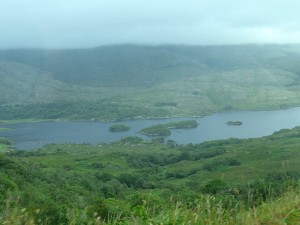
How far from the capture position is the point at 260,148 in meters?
119

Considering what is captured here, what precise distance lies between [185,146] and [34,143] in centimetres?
5681

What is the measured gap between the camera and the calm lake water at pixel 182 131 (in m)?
152

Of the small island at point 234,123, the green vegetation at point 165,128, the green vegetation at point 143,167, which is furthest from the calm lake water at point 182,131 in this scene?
the green vegetation at point 143,167

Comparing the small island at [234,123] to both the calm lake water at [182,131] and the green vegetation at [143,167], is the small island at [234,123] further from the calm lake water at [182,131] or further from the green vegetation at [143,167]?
the green vegetation at [143,167]

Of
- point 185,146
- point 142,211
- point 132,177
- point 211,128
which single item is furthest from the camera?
point 211,128

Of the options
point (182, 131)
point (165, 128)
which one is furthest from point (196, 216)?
point (165, 128)

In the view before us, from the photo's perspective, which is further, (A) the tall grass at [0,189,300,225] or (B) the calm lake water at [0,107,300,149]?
(B) the calm lake water at [0,107,300,149]

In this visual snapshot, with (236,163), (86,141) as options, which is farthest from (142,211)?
(86,141)

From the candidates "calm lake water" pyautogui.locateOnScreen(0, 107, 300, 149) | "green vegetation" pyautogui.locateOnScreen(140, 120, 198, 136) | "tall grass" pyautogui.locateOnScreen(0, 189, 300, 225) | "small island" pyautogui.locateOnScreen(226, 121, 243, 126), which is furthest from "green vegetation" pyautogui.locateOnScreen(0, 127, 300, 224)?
"tall grass" pyautogui.locateOnScreen(0, 189, 300, 225)

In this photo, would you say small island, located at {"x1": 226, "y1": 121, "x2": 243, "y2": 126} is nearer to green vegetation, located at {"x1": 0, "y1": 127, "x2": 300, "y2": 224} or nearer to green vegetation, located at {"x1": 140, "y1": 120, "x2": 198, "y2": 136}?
green vegetation, located at {"x1": 140, "y1": 120, "x2": 198, "y2": 136}

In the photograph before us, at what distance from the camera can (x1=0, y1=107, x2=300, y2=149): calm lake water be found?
15238cm

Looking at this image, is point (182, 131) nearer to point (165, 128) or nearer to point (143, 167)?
point (165, 128)

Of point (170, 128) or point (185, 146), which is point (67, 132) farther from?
point (185, 146)

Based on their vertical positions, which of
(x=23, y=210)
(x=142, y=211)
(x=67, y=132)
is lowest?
(x=67, y=132)
